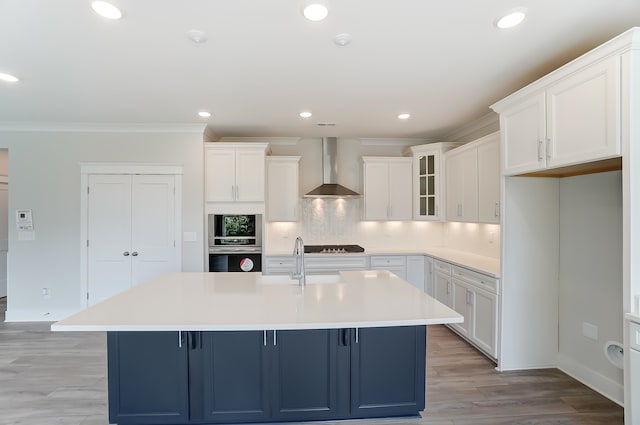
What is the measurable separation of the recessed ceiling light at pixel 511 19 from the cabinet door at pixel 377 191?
9.68 feet

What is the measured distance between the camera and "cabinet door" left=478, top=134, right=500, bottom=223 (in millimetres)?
3451

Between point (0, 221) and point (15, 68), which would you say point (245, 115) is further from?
point (0, 221)

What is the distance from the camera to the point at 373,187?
496 cm

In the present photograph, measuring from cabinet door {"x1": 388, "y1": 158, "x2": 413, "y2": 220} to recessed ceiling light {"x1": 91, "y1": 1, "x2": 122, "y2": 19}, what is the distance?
3.84 meters

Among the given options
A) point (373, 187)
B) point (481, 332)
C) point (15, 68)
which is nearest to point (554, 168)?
point (481, 332)

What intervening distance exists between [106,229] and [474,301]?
466cm

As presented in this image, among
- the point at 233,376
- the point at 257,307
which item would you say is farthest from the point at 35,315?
the point at 257,307

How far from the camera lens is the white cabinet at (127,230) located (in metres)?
4.38

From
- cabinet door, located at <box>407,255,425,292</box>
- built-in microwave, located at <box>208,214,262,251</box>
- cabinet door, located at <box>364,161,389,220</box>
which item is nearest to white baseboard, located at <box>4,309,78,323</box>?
built-in microwave, located at <box>208,214,262,251</box>

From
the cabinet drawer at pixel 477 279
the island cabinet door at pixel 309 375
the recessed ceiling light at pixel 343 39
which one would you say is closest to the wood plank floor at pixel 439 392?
the island cabinet door at pixel 309 375

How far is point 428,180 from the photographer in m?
4.78

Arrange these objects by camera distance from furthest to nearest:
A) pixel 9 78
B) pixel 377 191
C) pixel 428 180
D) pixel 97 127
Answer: pixel 377 191
pixel 428 180
pixel 97 127
pixel 9 78

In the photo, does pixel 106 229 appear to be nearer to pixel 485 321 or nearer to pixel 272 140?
pixel 272 140

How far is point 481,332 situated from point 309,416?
6.80ft
